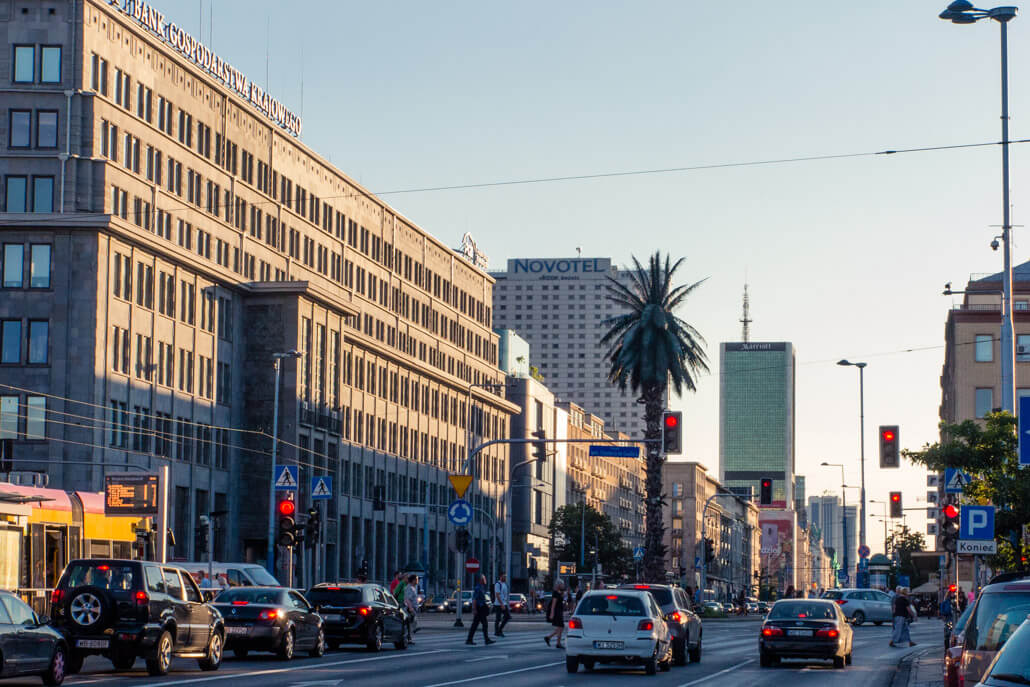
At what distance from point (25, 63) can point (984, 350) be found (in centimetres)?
6059

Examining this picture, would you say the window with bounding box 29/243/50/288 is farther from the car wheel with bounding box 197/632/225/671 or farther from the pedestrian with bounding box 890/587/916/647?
the car wheel with bounding box 197/632/225/671

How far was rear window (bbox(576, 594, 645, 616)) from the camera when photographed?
1122 inches

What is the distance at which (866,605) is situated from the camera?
6788 centimetres

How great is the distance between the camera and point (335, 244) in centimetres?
9981

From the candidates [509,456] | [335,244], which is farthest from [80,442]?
[509,456]

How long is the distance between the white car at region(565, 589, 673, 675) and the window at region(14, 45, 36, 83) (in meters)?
50.4

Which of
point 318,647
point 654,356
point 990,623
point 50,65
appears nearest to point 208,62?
point 50,65

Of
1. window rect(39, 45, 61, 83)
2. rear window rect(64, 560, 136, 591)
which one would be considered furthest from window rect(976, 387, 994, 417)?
rear window rect(64, 560, 136, 591)

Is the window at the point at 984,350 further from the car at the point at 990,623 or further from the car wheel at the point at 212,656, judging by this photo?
the car at the point at 990,623

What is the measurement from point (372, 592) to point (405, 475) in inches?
2984

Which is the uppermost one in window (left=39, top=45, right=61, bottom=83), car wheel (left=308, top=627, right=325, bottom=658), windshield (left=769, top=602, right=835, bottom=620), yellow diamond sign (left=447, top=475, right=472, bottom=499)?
window (left=39, top=45, right=61, bottom=83)

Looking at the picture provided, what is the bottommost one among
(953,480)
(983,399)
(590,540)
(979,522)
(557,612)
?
(590,540)

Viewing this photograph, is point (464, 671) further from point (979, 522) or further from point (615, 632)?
point (979, 522)

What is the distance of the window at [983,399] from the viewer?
9775 cm
